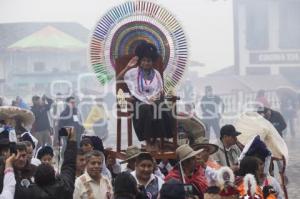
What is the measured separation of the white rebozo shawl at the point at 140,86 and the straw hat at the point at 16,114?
1.89 metres

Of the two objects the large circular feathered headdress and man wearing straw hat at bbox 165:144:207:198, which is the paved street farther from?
man wearing straw hat at bbox 165:144:207:198

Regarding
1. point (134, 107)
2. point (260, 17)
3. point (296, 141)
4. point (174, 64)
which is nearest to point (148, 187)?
point (134, 107)

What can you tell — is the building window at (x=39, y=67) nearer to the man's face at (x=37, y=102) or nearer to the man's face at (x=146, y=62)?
the man's face at (x=37, y=102)

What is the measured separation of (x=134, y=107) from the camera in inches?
246

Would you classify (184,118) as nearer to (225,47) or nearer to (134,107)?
(134,107)

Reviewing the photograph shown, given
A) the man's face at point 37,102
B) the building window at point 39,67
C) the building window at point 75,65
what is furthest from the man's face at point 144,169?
the building window at point 75,65

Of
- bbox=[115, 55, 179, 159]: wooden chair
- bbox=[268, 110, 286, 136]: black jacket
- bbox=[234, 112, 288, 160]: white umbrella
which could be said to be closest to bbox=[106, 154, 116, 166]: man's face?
bbox=[115, 55, 179, 159]: wooden chair

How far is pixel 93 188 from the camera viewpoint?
489 cm

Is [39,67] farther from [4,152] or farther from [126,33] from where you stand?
[4,152]

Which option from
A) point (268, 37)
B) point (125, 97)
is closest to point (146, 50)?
point (125, 97)

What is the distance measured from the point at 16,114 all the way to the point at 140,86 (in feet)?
6.79

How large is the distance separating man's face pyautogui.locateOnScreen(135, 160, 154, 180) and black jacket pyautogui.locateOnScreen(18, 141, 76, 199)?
60 centimetres

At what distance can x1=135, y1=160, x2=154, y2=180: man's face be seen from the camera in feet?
16.5

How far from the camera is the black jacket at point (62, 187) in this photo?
13.8 ft
